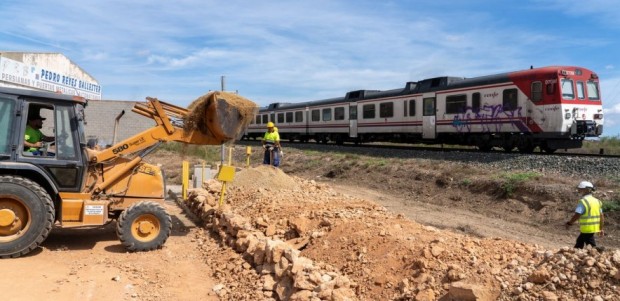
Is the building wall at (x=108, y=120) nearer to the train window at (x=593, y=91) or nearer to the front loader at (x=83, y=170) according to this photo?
the front loader at (x=83, y=170)

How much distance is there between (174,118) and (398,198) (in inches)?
328

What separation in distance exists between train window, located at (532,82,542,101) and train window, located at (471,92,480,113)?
234cm

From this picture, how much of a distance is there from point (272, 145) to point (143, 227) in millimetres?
7062

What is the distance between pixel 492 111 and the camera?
18.2 meters

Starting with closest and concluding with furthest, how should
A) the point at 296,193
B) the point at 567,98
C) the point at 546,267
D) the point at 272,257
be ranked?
the point at 546,267
the point at 272,257
the point at 296,193
the point at 567,98

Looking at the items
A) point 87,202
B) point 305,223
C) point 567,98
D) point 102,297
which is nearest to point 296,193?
point 305,223

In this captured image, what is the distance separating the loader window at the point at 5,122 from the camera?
668 cm

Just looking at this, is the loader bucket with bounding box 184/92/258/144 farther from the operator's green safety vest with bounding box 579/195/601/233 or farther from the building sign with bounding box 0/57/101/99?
the building sign with bounding box 0/57/101/99

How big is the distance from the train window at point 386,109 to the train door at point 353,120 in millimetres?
2778

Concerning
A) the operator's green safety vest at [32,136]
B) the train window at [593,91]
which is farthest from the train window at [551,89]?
the operator's green safety vest at [32,136]

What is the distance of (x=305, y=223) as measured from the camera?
24.9 ft

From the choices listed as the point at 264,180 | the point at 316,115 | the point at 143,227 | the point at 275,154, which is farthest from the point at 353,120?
the point at 143,227

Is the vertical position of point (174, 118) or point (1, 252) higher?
point (174, 118)

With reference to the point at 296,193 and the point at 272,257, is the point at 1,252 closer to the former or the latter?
the point at 272,257
